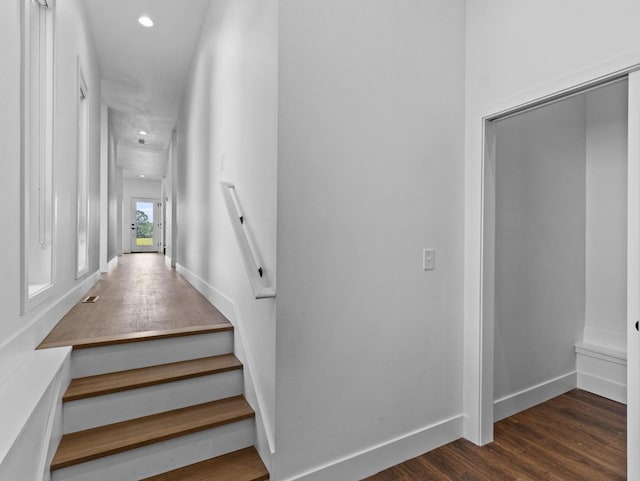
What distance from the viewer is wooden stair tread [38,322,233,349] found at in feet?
6.56

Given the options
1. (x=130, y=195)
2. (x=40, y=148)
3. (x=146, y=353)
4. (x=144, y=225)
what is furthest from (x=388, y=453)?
(x=144, y=225)

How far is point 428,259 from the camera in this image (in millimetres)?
2143

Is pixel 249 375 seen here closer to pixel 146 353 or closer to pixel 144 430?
pixel 144 430

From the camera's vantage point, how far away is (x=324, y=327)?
177 cm

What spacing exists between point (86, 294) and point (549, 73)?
15.1 feet

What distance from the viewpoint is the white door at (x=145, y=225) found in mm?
13375

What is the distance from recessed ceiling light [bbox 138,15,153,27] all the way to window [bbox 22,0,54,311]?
156 cm

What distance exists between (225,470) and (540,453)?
1870mm

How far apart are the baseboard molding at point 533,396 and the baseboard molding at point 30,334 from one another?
2.91 metres

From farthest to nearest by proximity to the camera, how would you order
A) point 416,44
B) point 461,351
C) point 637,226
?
point 461,351 < point 416,44 < point 637,226

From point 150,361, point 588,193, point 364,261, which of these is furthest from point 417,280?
point 588,193

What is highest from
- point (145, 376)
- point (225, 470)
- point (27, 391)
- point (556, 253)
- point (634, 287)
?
point (556, 253)

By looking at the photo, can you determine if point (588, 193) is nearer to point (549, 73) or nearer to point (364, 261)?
point (549, 73)

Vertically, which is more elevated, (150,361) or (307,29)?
(307,29)
